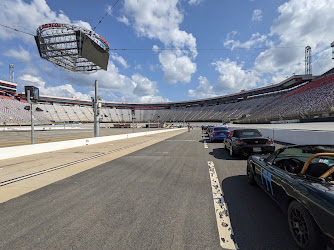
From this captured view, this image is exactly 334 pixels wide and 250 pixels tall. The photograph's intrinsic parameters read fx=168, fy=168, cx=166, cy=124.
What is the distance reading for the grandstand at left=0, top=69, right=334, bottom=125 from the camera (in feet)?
119

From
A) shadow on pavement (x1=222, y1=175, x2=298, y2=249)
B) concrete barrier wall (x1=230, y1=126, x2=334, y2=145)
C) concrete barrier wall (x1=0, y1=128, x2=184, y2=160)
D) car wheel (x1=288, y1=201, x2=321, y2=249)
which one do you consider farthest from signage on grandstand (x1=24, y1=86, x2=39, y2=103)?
concrete barrier wall (x1=230, y1=126, x2=334, y2=145)

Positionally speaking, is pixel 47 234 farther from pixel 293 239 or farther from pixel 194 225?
pixel 293 239

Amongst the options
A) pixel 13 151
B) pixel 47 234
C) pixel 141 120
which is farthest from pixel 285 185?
pixel 141 120

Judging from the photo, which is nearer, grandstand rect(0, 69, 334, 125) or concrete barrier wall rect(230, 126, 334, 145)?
concrete barrier wall rect(230, 126, 334, 145)

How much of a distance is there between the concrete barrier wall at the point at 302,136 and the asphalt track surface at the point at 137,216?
27.6 feet

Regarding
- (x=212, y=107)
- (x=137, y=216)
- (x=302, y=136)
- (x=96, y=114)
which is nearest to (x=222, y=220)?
(x=137, y=216)

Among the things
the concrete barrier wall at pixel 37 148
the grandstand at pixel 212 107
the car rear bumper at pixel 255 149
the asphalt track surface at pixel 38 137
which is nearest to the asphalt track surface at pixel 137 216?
the car rear bumper at pixel 255 149

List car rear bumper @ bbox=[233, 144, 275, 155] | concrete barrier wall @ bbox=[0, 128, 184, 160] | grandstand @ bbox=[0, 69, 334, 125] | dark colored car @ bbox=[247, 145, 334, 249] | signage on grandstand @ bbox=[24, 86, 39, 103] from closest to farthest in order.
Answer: dark colored car @ bbox=[247, 145, 334, 249], car rear bumper @ bbox=[233, 144, 275, 155], concrete barrier wall @ bbox=[0, 128, 184, 160], signage on grandstand @ bbox=[24, 86, 39, 103], grandstand @ bbox=[0, 69, 334, 125]

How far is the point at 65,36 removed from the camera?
21.9 metres

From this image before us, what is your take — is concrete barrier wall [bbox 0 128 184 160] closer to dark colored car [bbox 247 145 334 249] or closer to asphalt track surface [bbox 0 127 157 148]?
asphalt track surface [bbox 0 127 157 148]

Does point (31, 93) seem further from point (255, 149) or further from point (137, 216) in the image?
point (255, 149)

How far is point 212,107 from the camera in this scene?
8506 centimetres

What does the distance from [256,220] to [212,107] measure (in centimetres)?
8593

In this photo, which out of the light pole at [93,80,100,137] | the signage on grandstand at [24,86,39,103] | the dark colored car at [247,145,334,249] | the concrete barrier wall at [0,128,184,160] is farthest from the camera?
the light pole at [93,80,100,137]
